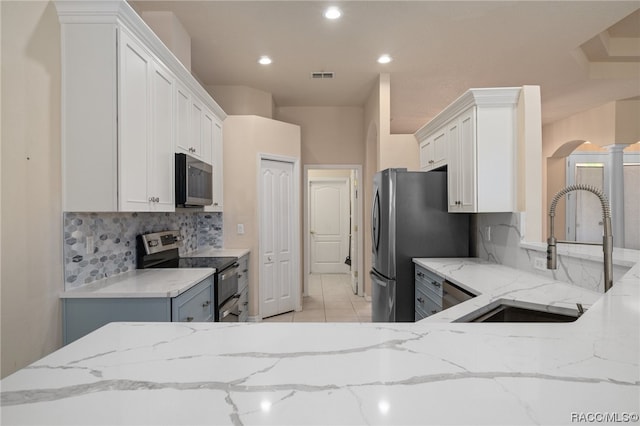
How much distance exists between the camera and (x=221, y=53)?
3.74 metres

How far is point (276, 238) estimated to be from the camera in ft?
15.1

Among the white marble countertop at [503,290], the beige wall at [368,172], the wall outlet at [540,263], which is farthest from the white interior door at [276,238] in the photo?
the wall outlet at [540,263]

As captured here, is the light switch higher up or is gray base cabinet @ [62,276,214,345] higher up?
the light switch

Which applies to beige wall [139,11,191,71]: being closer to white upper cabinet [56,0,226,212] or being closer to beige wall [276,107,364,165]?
white upper cabinet [56,0,226,212]

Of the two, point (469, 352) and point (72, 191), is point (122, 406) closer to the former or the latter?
point (469, 352)

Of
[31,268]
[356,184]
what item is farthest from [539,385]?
[356,184]

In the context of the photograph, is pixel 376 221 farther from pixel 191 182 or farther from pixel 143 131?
pixel 143 131

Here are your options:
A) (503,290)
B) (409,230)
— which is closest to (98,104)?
(503,290)

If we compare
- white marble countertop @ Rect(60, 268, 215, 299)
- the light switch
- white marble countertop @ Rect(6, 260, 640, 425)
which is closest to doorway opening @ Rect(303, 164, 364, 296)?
white marble countertop @ Rect(60, 268, 215, 299)

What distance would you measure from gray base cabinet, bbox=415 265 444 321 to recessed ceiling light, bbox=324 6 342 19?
2256mm

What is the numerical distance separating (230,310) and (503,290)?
88.1 inches

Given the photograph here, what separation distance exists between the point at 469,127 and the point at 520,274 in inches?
48.1

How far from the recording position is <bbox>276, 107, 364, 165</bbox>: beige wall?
5633 millimetres

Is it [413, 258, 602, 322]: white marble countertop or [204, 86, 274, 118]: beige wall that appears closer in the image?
[413, 258, 602, 322]: white marble countertop
